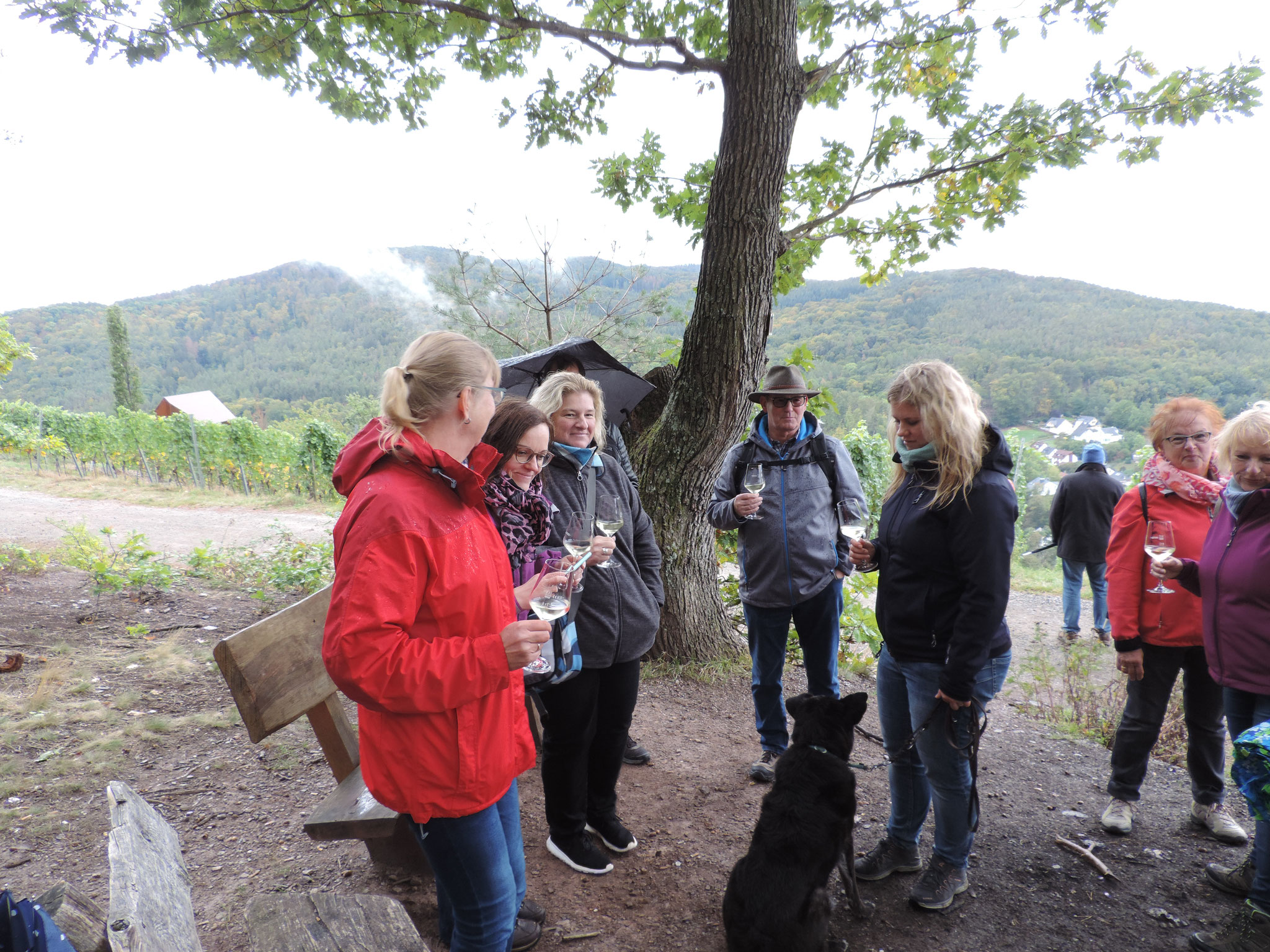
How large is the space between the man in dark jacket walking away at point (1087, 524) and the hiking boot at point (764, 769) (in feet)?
16.9

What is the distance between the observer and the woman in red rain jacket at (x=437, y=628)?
4.32ft

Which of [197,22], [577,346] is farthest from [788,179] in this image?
[197,22]

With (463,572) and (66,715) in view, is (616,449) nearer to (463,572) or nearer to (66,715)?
(463,572)

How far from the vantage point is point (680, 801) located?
10.9 ft

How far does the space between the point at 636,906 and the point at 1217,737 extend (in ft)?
9.21

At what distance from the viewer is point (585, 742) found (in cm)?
255

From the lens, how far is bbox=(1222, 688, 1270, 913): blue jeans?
2.24 meters

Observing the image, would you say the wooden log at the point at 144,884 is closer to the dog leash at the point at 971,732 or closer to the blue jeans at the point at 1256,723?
the dog leash at the point at 971,732

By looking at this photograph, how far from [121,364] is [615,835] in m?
54.7

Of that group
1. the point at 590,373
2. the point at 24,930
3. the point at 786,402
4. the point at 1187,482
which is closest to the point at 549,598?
the point at 24,930

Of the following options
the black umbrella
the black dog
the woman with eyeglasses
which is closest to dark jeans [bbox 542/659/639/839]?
the black dog

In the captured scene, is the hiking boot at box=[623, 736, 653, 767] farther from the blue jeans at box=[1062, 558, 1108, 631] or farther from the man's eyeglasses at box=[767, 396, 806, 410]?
the blue jeans at box=[1062, 558, 1108, 631]

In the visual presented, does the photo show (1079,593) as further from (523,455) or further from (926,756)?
(523,455)

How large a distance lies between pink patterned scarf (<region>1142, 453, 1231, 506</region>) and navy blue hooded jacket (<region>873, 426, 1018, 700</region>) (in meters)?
1.23
